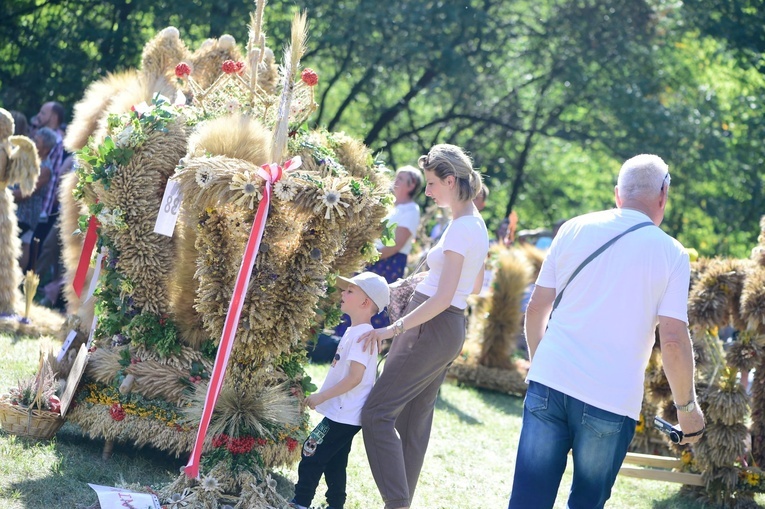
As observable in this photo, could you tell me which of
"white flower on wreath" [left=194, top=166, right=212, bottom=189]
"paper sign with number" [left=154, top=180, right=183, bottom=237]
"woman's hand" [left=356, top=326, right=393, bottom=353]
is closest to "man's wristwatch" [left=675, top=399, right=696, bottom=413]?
"woman's hand" [left=356, top=326, right=393, bottom=353]

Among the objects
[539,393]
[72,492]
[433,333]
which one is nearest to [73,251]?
[72,492]

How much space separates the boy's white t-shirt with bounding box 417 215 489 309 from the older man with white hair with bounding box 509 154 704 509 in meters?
0.93

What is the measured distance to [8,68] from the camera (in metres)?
13.8

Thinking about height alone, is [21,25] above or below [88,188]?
above

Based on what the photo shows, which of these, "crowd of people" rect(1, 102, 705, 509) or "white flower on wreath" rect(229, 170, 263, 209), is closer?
"crowd of people" rect(1, 102, 705, 509)

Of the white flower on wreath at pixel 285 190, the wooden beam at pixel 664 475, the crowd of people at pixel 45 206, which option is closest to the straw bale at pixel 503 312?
the wooden beam at pixel 664 475

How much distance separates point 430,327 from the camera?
462 cm

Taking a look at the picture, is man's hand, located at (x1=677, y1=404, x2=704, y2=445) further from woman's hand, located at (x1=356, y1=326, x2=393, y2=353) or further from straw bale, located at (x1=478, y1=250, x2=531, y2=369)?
straw bale, located at (x1=478, y1=250, x2=531, y2=369)

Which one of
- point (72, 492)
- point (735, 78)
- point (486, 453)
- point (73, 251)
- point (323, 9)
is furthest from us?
point (735, 78)

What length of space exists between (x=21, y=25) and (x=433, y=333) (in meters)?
11.4

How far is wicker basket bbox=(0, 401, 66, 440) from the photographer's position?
507 centimetres

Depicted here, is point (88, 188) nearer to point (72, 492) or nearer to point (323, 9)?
point (72, 492)

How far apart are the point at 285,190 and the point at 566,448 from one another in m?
1.61

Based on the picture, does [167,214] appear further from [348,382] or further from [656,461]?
[656,461]
